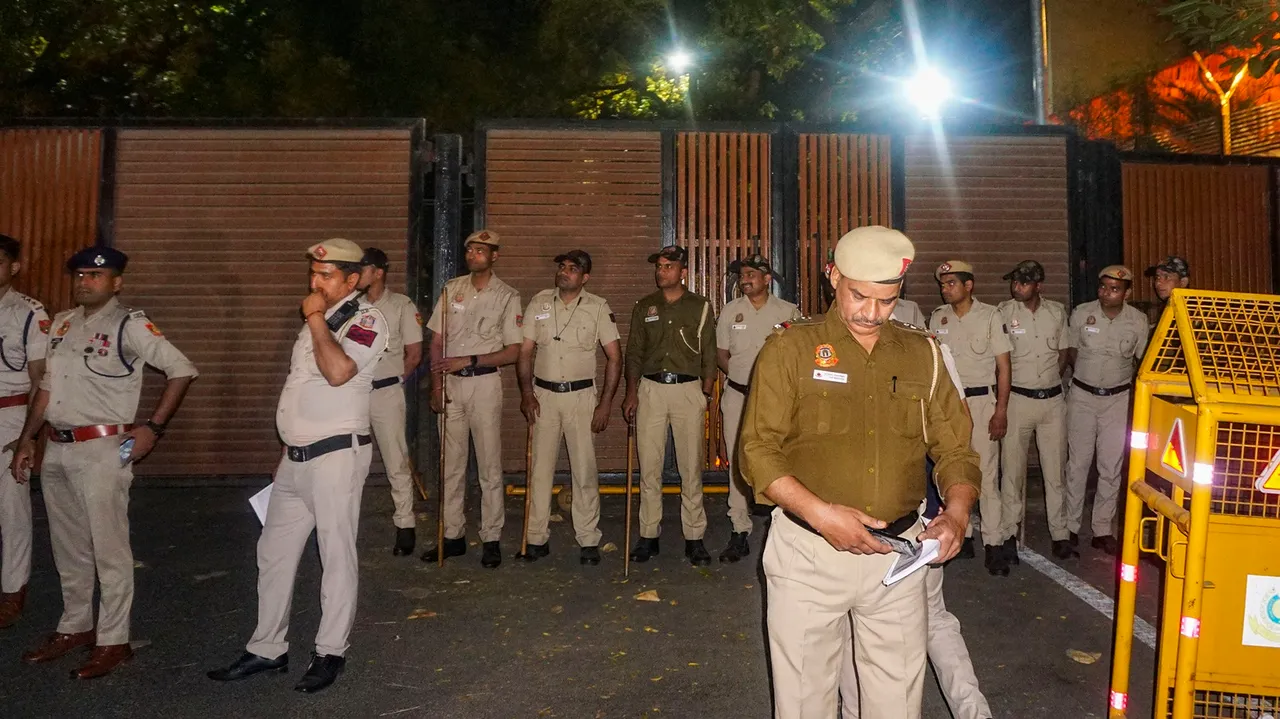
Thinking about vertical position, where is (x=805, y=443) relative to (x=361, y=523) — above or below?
above

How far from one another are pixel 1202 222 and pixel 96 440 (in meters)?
10.3

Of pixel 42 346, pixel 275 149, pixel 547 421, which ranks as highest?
pixel 275 149

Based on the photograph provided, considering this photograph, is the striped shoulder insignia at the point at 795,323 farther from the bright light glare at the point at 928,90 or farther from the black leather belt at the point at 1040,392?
the bright light glare at the point at 928,90

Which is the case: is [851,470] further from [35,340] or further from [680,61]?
[680,61]

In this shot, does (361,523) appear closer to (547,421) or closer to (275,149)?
(547,421)

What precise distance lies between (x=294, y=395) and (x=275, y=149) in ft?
17.2

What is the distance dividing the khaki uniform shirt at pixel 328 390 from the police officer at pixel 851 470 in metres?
2.31

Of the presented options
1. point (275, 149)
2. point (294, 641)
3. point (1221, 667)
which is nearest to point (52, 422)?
point (294, 641)

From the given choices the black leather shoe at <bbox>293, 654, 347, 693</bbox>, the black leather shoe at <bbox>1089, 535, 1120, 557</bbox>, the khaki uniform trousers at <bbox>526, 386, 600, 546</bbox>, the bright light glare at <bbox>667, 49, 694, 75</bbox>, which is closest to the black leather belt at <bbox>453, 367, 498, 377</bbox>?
the khaki uniform trousers at <bbox>526, 386, 600, 546</bbox>

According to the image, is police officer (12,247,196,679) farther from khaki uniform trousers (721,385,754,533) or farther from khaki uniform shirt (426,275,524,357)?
khaki uniform trousers (721,385,754,533)

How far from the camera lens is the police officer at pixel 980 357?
6.22m

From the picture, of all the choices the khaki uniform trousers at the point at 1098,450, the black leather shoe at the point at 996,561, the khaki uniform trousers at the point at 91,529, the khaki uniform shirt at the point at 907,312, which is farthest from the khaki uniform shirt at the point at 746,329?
the khaki uniform trousers at the point at 91,529

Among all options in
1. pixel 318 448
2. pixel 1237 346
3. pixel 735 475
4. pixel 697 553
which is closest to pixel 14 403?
pixel 318 448

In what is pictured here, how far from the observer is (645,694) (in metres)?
4.13
